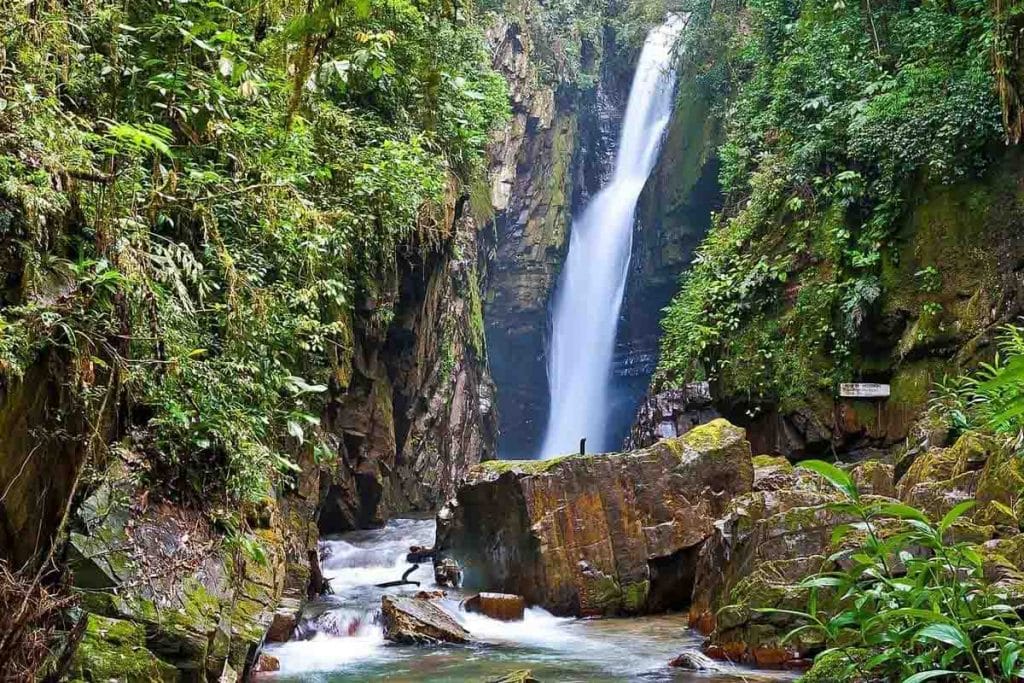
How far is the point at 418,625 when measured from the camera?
7977mm

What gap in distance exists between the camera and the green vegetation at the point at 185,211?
3.62m

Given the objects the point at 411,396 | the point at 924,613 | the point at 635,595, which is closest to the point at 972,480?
the point at 635,595

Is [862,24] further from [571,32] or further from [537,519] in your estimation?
[571,32]

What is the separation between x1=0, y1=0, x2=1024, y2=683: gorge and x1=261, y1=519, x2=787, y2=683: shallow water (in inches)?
2.6

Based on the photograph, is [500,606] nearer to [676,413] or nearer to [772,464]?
[772,464]

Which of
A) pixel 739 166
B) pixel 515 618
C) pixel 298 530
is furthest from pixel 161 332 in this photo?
pixel 739 166

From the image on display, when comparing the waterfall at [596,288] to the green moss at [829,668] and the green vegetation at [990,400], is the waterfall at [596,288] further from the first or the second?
the green moss at [829,668]

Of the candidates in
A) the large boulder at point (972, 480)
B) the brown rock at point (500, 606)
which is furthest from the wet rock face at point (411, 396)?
the large boulder at point (972, 480)

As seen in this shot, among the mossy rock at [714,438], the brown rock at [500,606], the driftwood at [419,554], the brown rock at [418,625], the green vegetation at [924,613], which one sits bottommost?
the driftwood at [419,554]

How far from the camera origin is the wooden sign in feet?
38.3

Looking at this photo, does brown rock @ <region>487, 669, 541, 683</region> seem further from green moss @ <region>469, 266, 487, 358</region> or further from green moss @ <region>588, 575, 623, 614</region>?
green moss @ <region>469, 266, 487, 358</region>

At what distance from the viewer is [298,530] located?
8680 mm

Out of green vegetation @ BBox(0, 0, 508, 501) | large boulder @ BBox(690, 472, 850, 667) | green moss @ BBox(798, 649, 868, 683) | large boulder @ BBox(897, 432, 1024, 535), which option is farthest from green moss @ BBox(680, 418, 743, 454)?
green moss @ BBox(798, 649, 868, 683)

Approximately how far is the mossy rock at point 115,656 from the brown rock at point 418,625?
3859 mm
